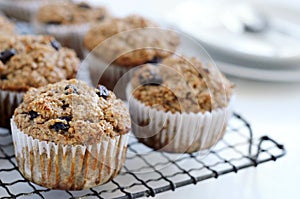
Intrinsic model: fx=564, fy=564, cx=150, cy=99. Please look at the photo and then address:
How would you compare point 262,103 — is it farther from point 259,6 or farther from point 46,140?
point 46,140

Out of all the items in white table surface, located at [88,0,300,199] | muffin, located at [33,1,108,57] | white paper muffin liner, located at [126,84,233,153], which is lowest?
white table surface, located at [88,0,300,199]

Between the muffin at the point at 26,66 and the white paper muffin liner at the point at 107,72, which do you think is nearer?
the muffin at the point at 26,66

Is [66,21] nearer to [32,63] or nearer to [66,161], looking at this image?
[32,63]

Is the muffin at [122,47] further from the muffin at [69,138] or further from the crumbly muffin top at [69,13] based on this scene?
the muffin at [69,138]

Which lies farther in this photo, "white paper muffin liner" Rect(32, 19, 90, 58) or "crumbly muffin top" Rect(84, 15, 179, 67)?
"white paper muffin liner" Rect(32, 19, 90, 58)

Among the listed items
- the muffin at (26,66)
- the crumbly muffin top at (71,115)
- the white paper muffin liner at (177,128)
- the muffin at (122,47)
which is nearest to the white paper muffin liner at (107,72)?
the muffin at (122,47)

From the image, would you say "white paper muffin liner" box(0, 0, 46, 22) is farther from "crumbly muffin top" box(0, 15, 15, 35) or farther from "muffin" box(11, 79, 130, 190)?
"muffin" box(11, 79, 130, 190)

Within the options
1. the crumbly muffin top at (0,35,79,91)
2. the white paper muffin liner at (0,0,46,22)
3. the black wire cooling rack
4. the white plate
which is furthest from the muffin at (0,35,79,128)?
the white paper muffin liner at (0,0,46,22)
